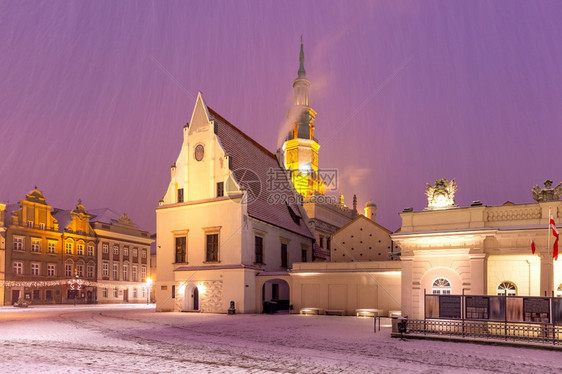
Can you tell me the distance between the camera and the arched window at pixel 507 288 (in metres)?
21.6

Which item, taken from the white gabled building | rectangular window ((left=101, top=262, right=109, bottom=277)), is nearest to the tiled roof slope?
the white gabled building

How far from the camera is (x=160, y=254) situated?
40000 mm

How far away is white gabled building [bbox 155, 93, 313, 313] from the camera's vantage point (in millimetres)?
36125

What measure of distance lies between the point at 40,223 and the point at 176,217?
81.3 feet

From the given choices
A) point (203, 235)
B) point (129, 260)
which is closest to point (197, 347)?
point (203, 235)

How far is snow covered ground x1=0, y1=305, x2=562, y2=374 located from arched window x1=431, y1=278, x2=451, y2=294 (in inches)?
171

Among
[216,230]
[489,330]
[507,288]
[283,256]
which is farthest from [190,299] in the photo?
[507,288]

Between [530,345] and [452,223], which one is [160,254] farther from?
[530,345]

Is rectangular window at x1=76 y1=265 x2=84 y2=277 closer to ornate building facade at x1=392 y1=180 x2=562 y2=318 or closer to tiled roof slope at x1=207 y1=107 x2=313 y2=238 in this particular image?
tiled roof slope at x1=207 y1=107 x2=313 y2=238

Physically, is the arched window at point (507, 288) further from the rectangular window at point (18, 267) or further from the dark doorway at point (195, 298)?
the rectangular window at point (18, 267)

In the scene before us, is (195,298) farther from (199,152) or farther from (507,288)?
(507,288)

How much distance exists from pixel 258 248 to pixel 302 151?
42.5 meters

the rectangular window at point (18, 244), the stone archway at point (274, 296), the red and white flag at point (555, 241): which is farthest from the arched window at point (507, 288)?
the rectangular window at point (18, 244)

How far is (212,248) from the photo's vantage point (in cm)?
3750
